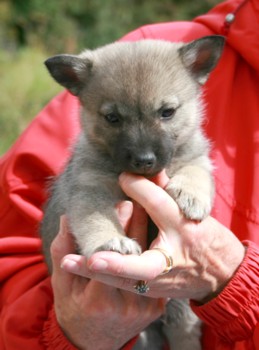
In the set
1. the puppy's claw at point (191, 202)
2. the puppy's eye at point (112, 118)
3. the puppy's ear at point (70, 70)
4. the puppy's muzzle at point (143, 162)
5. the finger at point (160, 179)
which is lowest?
the puppy's claw at point (191, 202)

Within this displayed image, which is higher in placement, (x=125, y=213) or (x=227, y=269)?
(x=125, y=213)

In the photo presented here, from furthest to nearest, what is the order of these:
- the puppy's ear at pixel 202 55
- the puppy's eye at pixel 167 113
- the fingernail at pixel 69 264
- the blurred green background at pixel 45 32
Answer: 1. the blurred green background at pixel 45 32
2. the puppy's ear at pixel 202 55
3. the puppy's eye at pixel 167 113
4. the fingernail at pixel 69 264

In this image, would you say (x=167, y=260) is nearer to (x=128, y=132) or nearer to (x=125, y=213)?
(x=125, y=213)

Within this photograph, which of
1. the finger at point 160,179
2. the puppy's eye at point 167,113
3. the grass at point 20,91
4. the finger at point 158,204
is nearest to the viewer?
the finger at point 158,204

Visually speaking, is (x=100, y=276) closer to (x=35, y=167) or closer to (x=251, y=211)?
(x=251, y=211)

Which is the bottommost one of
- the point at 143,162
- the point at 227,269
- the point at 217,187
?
the point at 227,269

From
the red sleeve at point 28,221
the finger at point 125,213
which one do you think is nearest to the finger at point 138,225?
the finger at point 125,213

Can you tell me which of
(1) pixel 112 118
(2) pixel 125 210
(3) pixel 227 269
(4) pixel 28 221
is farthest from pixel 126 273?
(4) pixel 28 221

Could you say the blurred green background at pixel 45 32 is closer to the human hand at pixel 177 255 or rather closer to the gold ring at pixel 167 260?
the human hand at pixel 177 255

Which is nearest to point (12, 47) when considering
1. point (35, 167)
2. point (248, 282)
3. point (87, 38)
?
point (87, 38)
